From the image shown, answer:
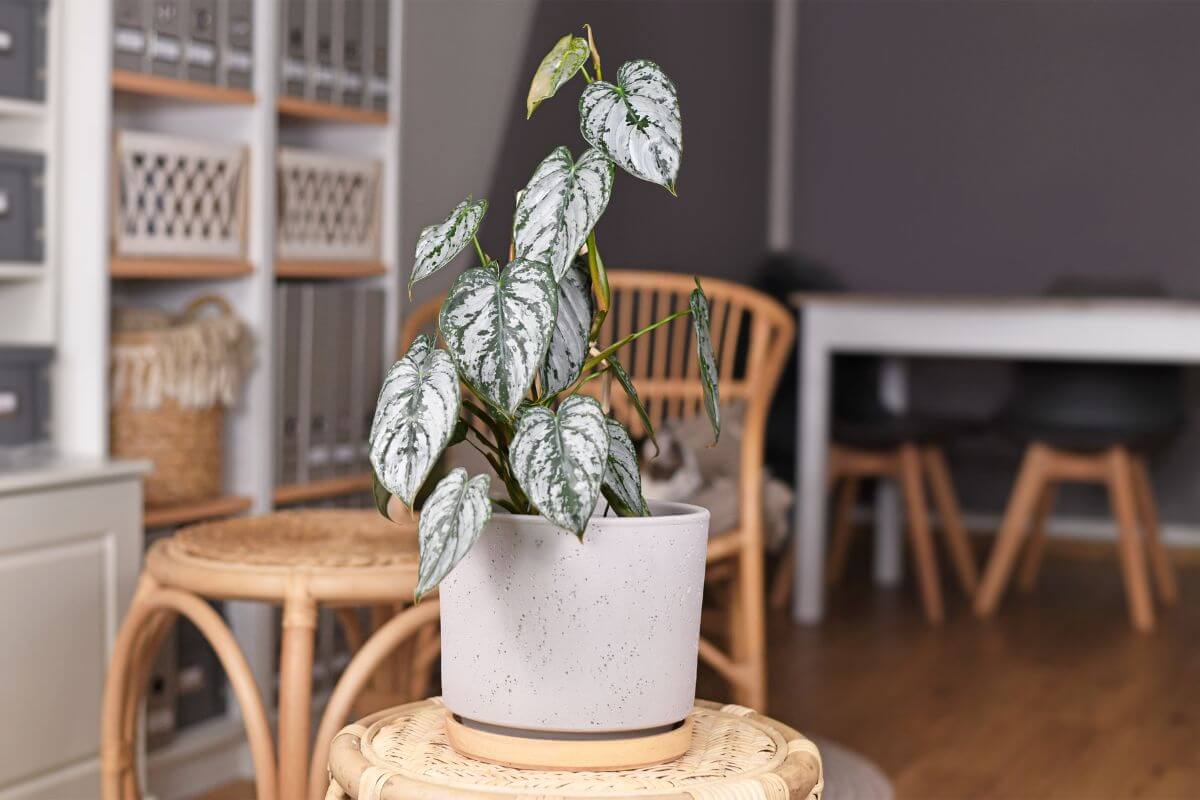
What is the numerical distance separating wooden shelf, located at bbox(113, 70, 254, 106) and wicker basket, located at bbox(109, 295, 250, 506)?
0.34 metres

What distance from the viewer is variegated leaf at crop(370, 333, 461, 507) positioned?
103cm

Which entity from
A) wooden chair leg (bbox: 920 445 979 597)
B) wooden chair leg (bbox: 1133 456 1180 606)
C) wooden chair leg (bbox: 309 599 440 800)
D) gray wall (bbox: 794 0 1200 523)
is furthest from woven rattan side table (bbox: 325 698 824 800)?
gray wall (bbox: 794 0 1200 523)

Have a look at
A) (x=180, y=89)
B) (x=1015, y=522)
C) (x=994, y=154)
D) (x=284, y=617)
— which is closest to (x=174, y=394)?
(x=180, y=89)

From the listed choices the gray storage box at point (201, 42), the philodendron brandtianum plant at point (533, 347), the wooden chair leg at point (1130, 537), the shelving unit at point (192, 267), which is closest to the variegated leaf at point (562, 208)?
the philodendron brandtianum plant at point (533, 347)

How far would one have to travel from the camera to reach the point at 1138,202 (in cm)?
484

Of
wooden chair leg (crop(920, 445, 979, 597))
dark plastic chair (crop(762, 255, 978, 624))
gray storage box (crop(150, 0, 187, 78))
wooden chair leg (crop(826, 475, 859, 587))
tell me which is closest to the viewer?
gray storage box (crop(150, 0, 187, 78))

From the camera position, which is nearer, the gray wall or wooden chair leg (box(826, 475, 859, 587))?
wooden chair leg (box(826, 475, 859, 587))

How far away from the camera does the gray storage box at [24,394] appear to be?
2070mm

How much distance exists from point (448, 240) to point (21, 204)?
3.98 feet

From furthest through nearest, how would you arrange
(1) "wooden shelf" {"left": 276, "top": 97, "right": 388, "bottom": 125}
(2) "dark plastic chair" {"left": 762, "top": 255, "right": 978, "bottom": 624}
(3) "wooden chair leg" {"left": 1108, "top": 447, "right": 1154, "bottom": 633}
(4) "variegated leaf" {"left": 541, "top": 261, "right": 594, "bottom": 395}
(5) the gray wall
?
(5) the gray wall, (2) "dark plastic chair" {"left": 762, "top": 255, "right": 978, "bottom": 624}, (3) "wooden chair leg" {"left": 1108, "top": 447, "right": 1154, "bottom": 633}, (1) "wooden shelf" {"left": 276, "top": 97, "right": 388, "bottom": 125}, (4) "variegated leaf" {"left": 541, "top": 261, "right": 594, "bottom": 395}

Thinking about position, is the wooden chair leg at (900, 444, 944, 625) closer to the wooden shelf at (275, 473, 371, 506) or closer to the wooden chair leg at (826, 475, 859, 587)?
the wooden chair leg at (826, 475, 859, 587)

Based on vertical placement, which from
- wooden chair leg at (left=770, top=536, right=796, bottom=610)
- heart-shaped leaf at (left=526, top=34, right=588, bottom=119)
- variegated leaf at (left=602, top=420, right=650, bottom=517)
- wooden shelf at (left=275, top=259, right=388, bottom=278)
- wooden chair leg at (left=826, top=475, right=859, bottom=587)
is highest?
heart-shaped leaf at (left=526, top=34, right=588, bottom=119)

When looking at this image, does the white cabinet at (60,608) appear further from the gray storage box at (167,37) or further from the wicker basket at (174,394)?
the gray storage box at (167,37)

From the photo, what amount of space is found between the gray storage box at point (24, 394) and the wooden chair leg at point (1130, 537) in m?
2.67
